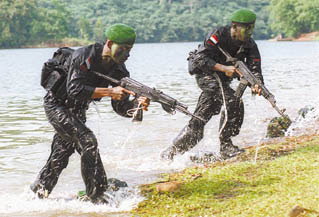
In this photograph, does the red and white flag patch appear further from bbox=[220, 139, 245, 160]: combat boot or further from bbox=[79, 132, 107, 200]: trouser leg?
bbox=[79, 132, 107, 200]: trouser leg

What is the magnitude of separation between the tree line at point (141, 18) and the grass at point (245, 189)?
109 m

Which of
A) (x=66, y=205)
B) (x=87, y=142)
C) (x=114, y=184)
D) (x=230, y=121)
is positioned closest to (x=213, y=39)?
(x=230, y=121)

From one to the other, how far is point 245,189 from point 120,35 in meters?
2.55

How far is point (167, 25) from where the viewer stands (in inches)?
6535

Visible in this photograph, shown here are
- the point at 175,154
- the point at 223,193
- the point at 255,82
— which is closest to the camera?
the point at 223,193

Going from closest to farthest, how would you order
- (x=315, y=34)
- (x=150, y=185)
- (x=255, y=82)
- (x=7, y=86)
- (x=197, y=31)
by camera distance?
1. (x=150, y=185)
2. (x=255, y=82)
3. (x=7, y=86)
4. (x=315, y=34)
5. (x=197, y=31)

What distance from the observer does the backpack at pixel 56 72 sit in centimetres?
656

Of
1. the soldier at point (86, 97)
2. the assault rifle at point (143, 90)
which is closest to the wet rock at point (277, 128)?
the assault rifle at point (143, 90)

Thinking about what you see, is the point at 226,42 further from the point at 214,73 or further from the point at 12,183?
the point at 12,183

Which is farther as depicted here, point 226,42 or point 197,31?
point 197,31

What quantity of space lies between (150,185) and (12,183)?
8.67ft

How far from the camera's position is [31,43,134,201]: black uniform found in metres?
6.27

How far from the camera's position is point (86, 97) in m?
6.27

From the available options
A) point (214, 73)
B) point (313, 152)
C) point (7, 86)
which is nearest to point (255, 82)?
point (214, 73)
